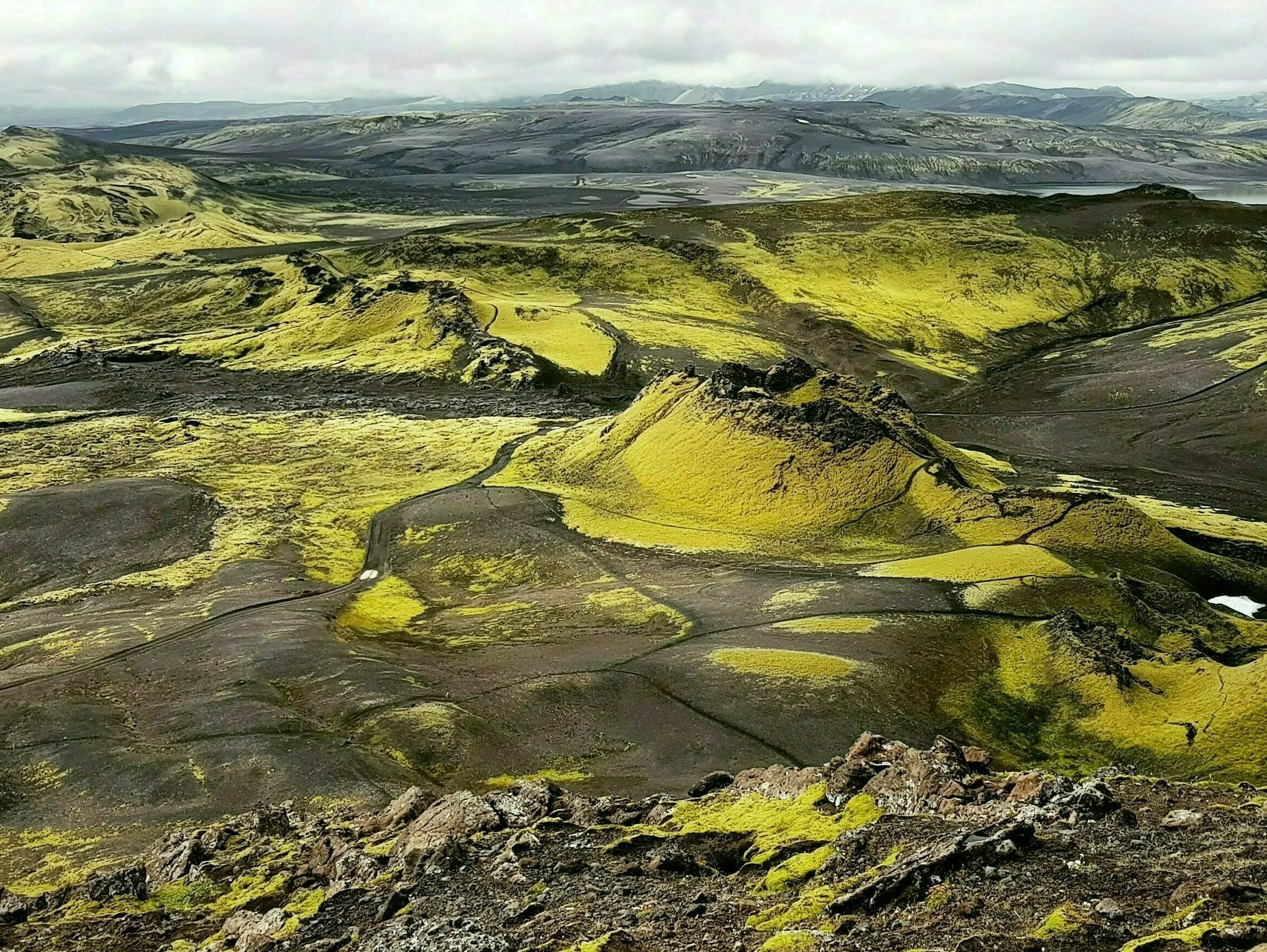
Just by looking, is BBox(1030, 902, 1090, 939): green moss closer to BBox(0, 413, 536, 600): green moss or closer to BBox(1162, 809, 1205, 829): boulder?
BBox(1162, 809, 1205, 829): boulder

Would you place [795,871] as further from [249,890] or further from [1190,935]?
[249,890]

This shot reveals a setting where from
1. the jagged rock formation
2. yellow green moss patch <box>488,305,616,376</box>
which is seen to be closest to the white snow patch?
the jagged rock formation

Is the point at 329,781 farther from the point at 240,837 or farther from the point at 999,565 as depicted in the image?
the point at 999,565

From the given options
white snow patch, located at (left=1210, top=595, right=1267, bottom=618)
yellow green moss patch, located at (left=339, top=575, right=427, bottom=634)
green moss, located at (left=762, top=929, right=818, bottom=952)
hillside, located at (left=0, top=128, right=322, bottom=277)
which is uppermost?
hillside, located at (left=0, top=128, right=322, bottom=277)

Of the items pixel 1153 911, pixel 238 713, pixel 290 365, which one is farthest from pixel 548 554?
pixel 290 365

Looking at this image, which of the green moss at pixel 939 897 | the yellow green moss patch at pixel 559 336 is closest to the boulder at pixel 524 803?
the green moss at pixel 939 897
